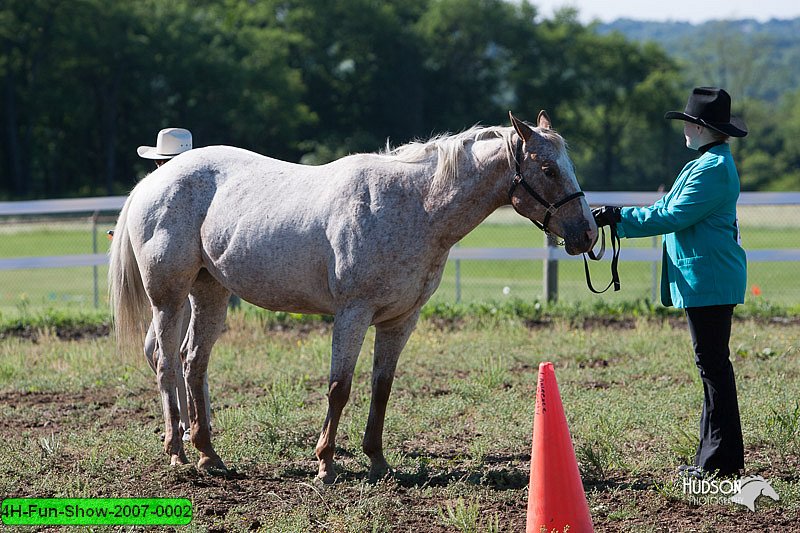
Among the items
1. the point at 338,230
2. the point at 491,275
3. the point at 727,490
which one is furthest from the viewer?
the point at 491,275

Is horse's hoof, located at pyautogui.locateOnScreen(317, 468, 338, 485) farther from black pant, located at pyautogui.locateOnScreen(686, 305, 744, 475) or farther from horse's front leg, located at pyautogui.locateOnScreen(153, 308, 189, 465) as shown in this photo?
black pant, located at pyautogui.locateOnScreen(686, 305, 744, 475)

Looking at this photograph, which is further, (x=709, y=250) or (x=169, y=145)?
(x=169, y=145)

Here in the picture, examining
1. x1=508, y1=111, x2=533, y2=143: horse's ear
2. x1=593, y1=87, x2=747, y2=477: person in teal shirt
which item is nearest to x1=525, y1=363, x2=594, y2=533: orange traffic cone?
x1=593, y1=87, x2=747, y2=477: person in teal shirt

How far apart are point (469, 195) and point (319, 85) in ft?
204

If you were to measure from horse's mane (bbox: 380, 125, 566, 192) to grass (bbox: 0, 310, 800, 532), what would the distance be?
172 centimetres

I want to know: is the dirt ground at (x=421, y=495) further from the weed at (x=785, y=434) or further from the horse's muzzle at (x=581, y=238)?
the horse's muzzle at (x=581, y=238)

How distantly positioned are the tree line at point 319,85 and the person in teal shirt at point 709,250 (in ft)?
130

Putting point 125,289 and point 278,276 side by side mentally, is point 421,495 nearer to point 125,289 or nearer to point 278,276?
point 278,276

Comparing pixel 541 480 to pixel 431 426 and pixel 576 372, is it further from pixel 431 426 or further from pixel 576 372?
pixel 576 372

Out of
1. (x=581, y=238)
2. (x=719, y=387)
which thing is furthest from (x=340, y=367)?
(x=719, y=387)

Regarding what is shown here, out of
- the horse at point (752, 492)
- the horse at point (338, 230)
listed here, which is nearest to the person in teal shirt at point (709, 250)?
the horse at point (752, 492)

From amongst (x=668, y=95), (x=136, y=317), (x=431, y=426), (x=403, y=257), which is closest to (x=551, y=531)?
(x=403, y=257)

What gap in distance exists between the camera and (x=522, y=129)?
4949 mm

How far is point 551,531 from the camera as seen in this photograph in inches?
169
